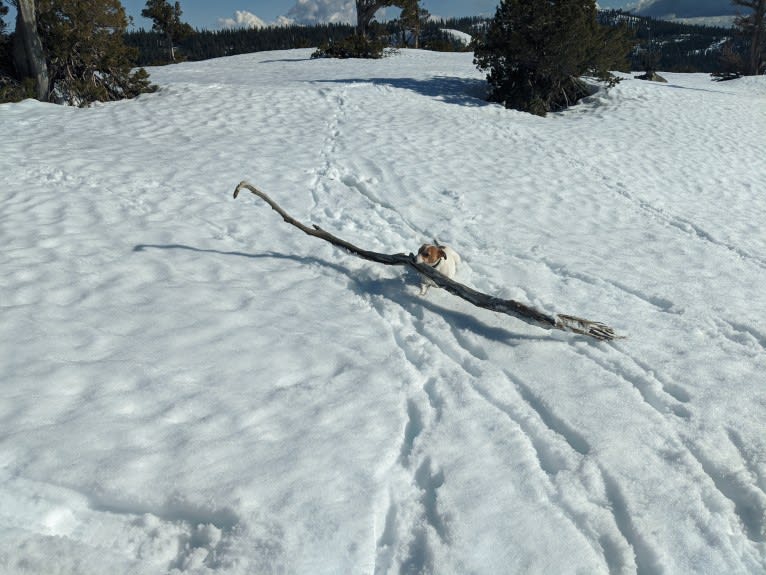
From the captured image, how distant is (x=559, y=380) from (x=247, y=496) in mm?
2494

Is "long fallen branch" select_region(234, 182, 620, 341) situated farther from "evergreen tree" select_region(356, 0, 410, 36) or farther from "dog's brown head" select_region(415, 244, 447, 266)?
"evergreen tree" select_region(356, 0, 410, 36)

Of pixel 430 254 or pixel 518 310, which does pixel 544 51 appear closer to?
pixel 430 254

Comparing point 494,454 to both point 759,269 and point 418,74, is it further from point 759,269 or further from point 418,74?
point 418,74

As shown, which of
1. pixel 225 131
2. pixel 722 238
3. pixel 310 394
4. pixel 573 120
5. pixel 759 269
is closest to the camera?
pixel 310 394

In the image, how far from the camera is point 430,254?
510 centimetres

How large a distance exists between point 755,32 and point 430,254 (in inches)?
1227

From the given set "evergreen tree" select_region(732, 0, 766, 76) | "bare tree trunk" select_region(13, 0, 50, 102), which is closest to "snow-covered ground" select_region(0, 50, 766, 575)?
"bare tree trunk" select_region(13, 0, 50, 102)

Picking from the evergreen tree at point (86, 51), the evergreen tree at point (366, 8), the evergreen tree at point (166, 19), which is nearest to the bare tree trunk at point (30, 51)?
the evergreen tree at point (86, 51)

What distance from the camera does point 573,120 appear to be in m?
13.4

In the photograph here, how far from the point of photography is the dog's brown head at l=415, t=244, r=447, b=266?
505 centimetres

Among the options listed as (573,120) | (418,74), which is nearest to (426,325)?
(573,120)

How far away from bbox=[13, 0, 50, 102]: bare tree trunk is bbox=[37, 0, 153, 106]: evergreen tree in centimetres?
28

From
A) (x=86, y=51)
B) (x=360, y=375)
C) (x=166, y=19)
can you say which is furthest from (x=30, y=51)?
(x=166, y=19)

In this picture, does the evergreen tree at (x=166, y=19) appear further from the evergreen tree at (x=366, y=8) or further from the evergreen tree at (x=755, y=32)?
the evergreen tree at (x=755, y=32)
